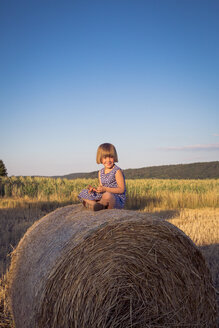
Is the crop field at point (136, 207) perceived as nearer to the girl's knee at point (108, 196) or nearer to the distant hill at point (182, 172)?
the girl's knee at point (108, 196)

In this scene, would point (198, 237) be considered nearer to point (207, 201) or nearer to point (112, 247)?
point (112, 247)

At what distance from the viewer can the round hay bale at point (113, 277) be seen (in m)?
2.83

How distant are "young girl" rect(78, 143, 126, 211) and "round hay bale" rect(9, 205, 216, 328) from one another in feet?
1.94

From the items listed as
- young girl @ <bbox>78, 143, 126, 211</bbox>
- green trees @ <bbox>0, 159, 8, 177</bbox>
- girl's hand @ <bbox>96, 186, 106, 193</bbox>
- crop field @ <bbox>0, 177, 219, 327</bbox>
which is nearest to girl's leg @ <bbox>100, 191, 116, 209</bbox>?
young girl @ <bbox>78, 143, 126, 211</bbox>

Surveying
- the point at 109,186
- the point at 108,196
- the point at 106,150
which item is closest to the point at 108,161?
the point at 106,150

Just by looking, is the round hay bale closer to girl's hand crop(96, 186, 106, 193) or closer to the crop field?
girl's hand crop(96, 186, 106, 193)

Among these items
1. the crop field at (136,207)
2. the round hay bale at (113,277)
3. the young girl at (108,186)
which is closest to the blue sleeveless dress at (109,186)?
the young girl at (108,186)

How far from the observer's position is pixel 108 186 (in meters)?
4.65

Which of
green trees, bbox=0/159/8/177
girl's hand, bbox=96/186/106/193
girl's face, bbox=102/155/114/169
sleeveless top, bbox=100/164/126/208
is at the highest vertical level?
green trees, bbox=0/159/8/177

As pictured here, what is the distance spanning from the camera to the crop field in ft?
22.2

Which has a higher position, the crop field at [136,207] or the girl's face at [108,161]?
the girl's face at [108,161]

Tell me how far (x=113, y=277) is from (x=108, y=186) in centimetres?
174

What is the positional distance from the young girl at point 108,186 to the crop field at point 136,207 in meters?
1.70

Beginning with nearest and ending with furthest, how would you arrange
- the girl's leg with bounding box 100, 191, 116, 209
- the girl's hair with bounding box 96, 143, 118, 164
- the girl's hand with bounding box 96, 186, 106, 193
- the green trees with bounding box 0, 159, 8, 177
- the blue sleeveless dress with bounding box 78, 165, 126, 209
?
1. the girl's leg with bounding box 100, 191, 116, 209
2. the blue sleeveless dress with bounding box 78, 165, 126, 209
3. the girl's hand with bounding box 96, 186, 106, 193
4. the girl's hair with bounding box 96, 143, 118, 164
5. the green trees with bounding box 0, 159, 8, 177
